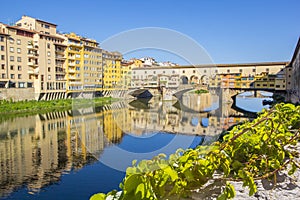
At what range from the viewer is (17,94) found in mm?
16406

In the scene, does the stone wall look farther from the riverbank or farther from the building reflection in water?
the building reflection in water

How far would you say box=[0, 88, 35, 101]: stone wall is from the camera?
1576 cm

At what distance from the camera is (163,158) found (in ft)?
2.23

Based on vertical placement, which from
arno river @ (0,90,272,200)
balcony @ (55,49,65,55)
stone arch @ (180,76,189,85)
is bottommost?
arno river @ (0,90,272,200)

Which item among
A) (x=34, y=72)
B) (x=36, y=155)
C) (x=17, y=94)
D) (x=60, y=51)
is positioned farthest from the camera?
(x=60, y=51)

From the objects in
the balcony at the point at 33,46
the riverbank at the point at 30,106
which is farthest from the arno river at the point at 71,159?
the balcony at the point at 33,46

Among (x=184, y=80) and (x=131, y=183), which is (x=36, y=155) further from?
(x=131, y=183)

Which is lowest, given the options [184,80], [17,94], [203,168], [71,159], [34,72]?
[71,159]

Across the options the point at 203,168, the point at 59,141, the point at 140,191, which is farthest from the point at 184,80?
the point at 59,141

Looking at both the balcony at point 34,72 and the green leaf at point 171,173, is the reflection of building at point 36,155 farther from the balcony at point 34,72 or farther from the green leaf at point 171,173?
the balcony at point 34,72

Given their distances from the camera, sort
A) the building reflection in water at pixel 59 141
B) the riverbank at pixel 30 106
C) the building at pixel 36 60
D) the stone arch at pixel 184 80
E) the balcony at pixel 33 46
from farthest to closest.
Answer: the balcony at pixel 33 46
the building at pixel 36 60
the riverbank at pixel 30 106
the stone arch at pixel 184 80
the building reflection in water at pixel 59 141

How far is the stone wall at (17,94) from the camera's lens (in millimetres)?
15758

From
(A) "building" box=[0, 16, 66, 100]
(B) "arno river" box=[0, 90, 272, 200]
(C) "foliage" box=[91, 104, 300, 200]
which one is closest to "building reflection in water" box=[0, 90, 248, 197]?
(B) "arno river" box=[0, 90, 272, 200]

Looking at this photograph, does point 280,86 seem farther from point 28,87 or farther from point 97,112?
point 97,112
